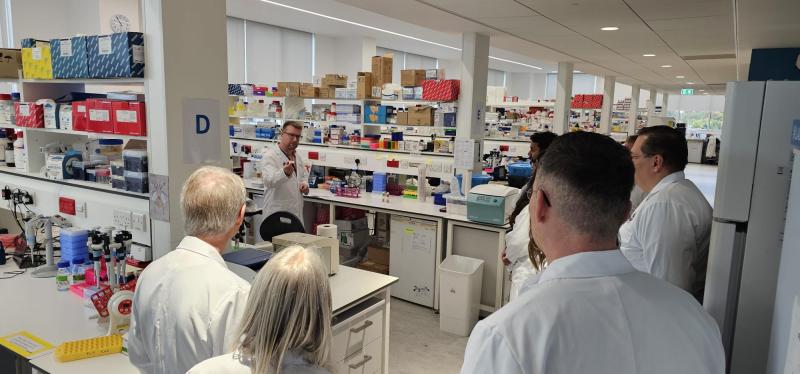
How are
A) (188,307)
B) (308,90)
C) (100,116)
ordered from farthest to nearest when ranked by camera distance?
(308,90)
(100,116)
(188,307)

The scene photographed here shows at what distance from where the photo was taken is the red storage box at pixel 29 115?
10.5ft

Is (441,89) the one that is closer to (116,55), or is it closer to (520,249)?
(520,249)

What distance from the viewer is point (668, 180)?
226 centimetres

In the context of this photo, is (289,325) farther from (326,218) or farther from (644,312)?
(326,218)

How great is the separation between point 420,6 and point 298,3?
14.7 feet

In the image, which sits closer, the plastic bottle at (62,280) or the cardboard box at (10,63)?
the plastic bottle at (62,280)

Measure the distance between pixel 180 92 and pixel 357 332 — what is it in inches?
59.4

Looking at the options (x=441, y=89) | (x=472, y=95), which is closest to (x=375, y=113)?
(x=441, y=89)

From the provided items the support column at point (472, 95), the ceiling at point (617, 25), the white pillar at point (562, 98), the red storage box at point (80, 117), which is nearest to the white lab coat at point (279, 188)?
the ceiling at point (617, 25)

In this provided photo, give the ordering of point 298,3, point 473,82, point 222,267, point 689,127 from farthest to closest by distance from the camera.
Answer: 1. point 689,127
2. point 298,3
3. point 473,82
4. point 222,267

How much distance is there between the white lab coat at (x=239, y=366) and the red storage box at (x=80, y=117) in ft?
7.35

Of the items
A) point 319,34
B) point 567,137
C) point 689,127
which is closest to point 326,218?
point 567,137

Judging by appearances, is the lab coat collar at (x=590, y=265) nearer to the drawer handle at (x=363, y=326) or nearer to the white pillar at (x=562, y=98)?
the drawer handle at (x=363, y=326)

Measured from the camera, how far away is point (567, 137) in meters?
1.03
